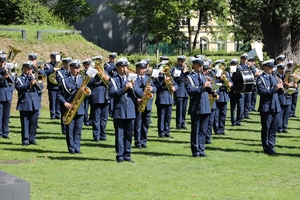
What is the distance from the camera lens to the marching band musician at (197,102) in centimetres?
1528

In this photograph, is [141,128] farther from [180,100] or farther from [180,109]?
[180,100]

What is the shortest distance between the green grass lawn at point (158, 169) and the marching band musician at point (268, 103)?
36 cm

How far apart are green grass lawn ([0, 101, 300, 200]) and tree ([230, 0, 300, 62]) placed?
18563 mm

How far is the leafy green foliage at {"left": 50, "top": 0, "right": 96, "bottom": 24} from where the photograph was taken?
37.8 metres

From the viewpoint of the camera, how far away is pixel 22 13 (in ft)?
109

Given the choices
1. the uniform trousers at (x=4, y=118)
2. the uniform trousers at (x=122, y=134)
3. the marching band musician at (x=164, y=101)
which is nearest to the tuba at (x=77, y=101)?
the uniform trousers at (x=122, y=134)

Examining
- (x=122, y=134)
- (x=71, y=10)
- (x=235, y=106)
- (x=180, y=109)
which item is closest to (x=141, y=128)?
(x=122, y=134)

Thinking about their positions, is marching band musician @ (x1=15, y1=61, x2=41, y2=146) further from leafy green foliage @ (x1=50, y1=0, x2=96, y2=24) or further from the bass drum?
leafy green foliage @ (x1=50, y1=0, x2=96, y2=24)

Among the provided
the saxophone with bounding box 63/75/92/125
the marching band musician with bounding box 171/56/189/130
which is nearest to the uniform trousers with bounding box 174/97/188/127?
the marching band musician with bounding box 171/56/189/130

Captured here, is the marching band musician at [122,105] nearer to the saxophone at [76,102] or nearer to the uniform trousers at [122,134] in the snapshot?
the uniform trousers at [122,134]

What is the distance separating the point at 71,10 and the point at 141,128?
22.4 meters

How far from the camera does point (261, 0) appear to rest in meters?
37.1

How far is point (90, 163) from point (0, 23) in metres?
20.1

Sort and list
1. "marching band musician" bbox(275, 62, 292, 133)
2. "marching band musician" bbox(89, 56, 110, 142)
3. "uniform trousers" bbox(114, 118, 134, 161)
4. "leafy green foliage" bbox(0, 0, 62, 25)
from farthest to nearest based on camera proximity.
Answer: "leafy green foliage" bbox(0, 0, 62, 25)
"marching band musician" bbox(275, 62, 292, 133)
"marching band musician" bbox(89, 56, 110, 142)
"uniform trousers" bbox(114, 118, 134, 161)
